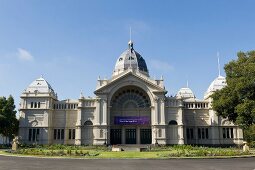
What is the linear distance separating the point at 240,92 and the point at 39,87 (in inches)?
2028

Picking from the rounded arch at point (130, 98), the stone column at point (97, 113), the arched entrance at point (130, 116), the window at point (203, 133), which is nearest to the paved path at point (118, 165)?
the stone column at point (97, 113)

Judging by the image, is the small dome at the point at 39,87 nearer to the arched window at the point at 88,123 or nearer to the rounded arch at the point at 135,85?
the arched window at the point at 88,123

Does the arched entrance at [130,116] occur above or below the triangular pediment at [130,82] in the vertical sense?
below

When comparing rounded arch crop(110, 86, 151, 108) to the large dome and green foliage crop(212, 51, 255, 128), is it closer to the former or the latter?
the large dome

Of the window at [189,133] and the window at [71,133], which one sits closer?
the window at [71,133]

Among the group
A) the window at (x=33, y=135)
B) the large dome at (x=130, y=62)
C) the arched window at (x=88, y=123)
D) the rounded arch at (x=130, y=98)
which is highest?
the large dome at (x=130, y=62)

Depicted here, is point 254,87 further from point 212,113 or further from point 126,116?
point 126,116

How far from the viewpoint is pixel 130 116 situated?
242 feet

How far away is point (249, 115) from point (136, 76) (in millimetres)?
31332

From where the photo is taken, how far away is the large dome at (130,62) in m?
86.9

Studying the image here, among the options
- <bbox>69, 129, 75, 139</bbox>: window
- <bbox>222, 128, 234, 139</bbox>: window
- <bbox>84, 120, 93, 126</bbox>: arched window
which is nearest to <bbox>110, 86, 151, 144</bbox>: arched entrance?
<bbox>84, 120, 93, 126</bbox>: arched window

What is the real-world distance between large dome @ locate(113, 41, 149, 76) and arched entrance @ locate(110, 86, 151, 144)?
1258cm

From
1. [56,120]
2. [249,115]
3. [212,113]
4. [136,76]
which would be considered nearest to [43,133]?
[56,120]

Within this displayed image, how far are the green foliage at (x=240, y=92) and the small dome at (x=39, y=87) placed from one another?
1737 inches
